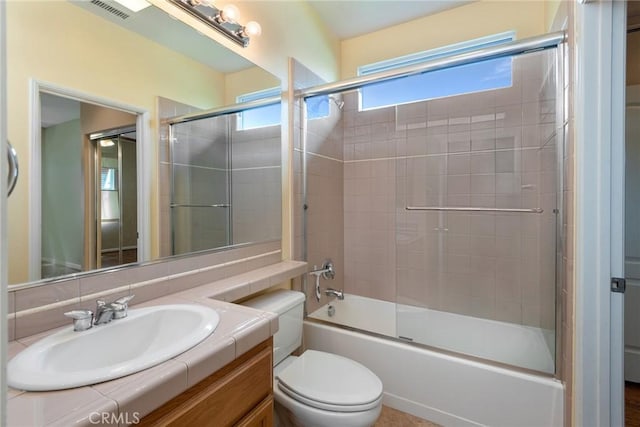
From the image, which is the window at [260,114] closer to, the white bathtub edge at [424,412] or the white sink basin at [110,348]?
the white sink basin at [110,348]

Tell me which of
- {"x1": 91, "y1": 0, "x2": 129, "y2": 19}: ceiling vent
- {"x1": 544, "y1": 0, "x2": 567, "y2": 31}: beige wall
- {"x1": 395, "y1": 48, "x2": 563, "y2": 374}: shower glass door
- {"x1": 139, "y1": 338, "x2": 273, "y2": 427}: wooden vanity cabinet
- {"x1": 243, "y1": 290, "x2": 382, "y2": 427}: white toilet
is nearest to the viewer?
{"x1": 139, "y1": 338, "x2": 273, "y2": 427}: wooden vanity cabinet

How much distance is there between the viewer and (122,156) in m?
1.22

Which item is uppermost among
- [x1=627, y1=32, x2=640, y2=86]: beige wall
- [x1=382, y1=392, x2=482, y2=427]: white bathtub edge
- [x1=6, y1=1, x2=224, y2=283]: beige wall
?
[x1=627, y1=32, x2=640, y2=86]: beige wall

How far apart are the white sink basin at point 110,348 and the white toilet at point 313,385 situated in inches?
21.8

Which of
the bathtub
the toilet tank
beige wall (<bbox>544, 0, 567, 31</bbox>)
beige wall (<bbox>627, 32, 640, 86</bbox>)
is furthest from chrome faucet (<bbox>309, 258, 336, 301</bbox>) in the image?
beige wall (<bbox>627, 32, 640, 86</bbox>)

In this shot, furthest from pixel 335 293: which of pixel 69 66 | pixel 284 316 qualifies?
pixel 69 66

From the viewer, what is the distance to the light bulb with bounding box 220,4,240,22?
60.3 inches

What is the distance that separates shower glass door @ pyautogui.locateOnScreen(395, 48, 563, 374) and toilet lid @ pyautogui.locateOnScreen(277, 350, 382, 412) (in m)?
0.61

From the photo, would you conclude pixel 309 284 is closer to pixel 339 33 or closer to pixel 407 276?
pixel 407 276

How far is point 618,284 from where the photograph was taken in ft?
3.82

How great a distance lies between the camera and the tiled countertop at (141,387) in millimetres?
554

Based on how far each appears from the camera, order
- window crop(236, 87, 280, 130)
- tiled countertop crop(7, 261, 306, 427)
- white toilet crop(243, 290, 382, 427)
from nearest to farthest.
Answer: tiled countertop crop(7, 261, 306, 427) → white toilet crop(243, 290, 382, 427) → window crop(236, 87, 280, 130)

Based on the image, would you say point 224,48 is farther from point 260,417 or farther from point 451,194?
point 451,194

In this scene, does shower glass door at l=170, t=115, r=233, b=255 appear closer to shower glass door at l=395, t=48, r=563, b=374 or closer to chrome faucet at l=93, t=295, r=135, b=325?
chrome faucet at l=93, t=295, r=135, b=325
